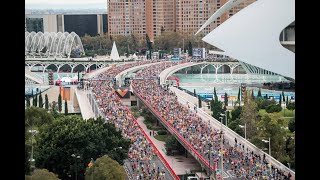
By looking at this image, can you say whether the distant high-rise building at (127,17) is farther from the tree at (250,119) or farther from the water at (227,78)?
the tree at (250,119)

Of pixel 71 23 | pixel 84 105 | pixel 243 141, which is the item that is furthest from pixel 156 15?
pixel 243 141

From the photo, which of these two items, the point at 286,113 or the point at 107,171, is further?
the point at 286,113

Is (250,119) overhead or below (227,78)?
below

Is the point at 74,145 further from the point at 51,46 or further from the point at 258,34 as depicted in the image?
the point at 51,46

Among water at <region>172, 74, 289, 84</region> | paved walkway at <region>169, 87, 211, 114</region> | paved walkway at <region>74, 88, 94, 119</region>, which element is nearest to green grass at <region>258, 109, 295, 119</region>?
paved walkway at <region>169, 87, 211, 114</region>

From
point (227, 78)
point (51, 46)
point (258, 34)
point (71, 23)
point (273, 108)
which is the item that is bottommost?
point (273, 108)

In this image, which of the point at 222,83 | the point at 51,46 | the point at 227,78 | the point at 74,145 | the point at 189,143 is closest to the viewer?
the point at 74,145

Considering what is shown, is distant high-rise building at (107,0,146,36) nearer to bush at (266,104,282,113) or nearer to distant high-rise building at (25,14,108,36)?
distant high-rise building at (25,14,108,36)
